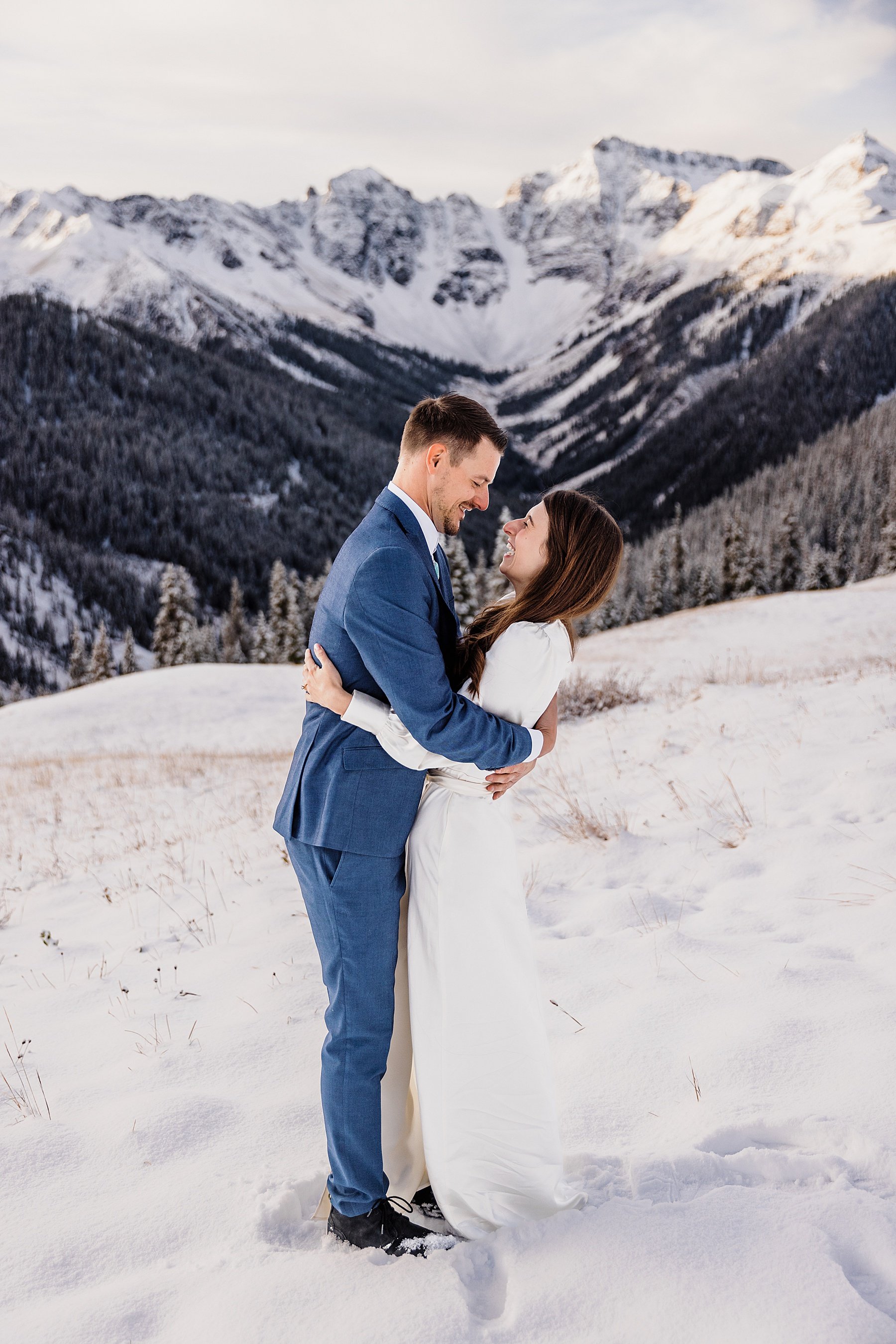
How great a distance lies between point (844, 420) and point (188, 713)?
157896 millimetres

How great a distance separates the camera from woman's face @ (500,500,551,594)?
10.0 feet

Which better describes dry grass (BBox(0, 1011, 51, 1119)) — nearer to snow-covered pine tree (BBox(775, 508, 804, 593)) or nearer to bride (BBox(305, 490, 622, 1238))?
bride (BBox(305, 490, 622, 1238))

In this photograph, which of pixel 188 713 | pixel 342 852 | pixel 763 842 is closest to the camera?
pixel 342 852

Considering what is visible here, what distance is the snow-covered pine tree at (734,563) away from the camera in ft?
205

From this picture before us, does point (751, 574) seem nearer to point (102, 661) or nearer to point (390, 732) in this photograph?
point (102, 661)

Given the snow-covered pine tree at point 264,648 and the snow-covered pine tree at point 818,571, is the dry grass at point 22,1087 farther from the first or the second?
the snow-covered pine tree at point 818,571

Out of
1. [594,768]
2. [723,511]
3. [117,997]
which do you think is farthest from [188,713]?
[723,511]

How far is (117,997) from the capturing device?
191 inches

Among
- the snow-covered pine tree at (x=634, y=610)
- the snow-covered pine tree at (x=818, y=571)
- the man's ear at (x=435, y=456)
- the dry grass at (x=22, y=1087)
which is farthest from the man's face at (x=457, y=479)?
the snow-covered pine tree at (x=634, y=610)

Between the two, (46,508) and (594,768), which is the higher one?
(46,508)

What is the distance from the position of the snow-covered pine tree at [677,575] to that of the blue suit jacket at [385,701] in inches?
2988

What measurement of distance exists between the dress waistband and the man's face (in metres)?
0.92

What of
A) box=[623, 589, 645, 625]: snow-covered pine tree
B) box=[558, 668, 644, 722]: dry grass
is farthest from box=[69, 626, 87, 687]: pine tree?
box=[558, 668, 644, 722]: dry grass

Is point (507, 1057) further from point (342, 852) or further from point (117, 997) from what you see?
point (117, 997)
